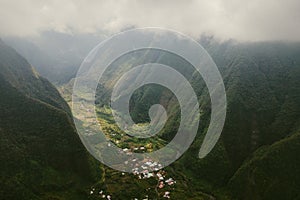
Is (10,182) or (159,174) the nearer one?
(10,182)

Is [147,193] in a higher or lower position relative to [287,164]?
lower

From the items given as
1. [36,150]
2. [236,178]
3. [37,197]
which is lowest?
[37,197]

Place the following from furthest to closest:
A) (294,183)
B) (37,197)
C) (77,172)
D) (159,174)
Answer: (159,174), (77,172), (294,183), (37,197)

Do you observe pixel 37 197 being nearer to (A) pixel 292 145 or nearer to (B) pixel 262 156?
(B) pixel 262 156

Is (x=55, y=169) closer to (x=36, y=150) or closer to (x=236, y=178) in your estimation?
(x=36, y=150)

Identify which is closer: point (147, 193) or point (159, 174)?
point (147, 193)

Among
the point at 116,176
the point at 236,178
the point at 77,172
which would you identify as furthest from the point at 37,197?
the point at 236,178

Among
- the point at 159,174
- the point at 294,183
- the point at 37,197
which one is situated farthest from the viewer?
the point at 159,174

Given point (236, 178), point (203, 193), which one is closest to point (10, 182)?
point (203, 193)

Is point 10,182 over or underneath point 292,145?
underneath
